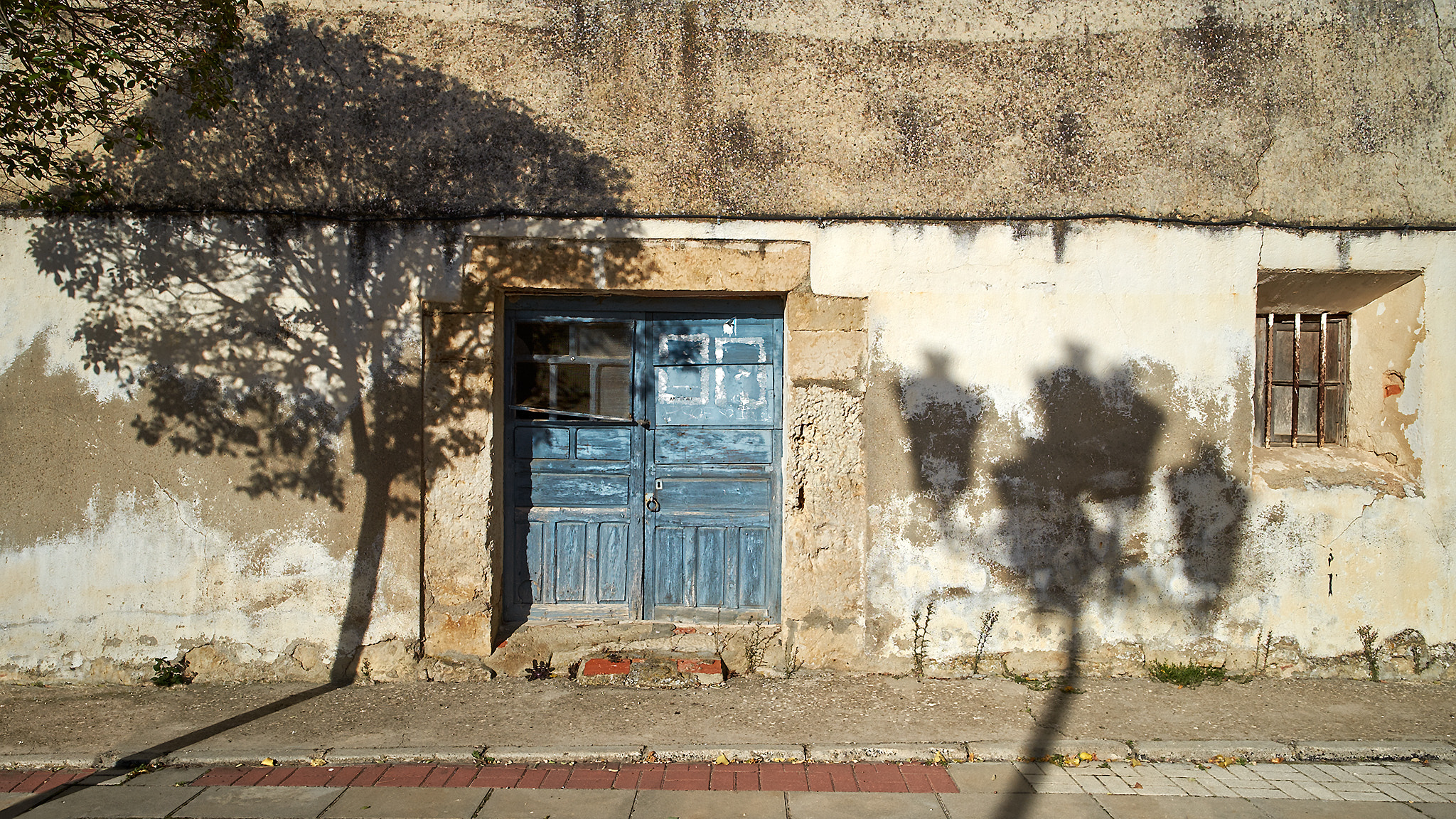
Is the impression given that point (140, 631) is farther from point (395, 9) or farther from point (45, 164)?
point (395, 9)

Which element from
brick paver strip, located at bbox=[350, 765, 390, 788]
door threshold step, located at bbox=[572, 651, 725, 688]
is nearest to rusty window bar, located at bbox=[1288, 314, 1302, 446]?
door threshold step, located at bbox=[572, 651, 725, 688]

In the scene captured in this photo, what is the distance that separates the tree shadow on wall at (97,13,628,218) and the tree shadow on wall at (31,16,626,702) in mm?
11

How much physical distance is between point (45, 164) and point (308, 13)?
154cm

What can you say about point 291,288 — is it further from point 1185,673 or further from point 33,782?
point 1185,673

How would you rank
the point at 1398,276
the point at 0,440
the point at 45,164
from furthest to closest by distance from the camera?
the point at 1398,276
the point at 0,440
the point at 45,164

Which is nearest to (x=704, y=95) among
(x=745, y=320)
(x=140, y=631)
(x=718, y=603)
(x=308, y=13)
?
(x=745, y=320)

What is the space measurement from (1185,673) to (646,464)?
3.17 metres

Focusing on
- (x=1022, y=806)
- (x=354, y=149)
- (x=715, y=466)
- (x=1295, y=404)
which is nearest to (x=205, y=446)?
(x=354, y=149)

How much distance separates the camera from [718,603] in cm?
452

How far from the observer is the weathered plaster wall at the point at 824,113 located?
4.18 metres

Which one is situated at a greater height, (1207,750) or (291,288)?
(291,288)

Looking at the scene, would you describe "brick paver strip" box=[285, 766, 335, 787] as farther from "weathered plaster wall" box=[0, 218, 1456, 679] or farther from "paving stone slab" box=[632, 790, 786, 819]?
"paving stone slab" box=[632, 790, 786, 819]

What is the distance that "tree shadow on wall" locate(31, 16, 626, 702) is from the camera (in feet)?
13.6

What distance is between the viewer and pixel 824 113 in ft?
13.9
